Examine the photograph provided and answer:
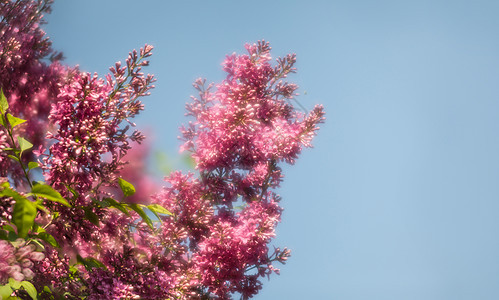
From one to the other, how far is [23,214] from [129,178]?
1.35 meters

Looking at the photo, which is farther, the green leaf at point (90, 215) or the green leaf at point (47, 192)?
the green leaf at point (90, 215)

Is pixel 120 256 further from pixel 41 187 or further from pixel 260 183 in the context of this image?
pixel 260 183

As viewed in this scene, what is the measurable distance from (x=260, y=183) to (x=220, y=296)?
40.2 inches

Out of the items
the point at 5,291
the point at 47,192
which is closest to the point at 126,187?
the point at 47,192

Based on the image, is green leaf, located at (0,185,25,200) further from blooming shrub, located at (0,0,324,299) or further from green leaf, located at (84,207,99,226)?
green leaf, located at (84,207,99,226)

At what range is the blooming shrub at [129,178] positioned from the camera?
2.02 meters

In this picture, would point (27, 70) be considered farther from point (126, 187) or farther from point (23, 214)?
point (23, 214)

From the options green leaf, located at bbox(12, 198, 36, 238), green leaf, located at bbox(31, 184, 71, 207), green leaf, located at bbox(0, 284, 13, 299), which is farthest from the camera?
green leaf, located at bbox(31, 184, 71, 207)

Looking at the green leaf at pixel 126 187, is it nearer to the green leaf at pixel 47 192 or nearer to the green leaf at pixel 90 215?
the green leaf at pixel 90 215

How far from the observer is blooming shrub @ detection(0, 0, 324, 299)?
79.6 inches

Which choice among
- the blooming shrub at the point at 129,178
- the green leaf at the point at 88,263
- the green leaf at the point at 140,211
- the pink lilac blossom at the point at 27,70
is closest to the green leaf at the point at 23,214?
the blooming shrub at the point at 129,178

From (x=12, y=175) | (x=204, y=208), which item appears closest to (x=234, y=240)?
(x=204, y=208)

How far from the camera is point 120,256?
7.78 feet

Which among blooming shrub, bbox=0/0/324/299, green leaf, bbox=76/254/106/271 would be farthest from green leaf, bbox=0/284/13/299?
green leaf, bbox=76/254/106/271
